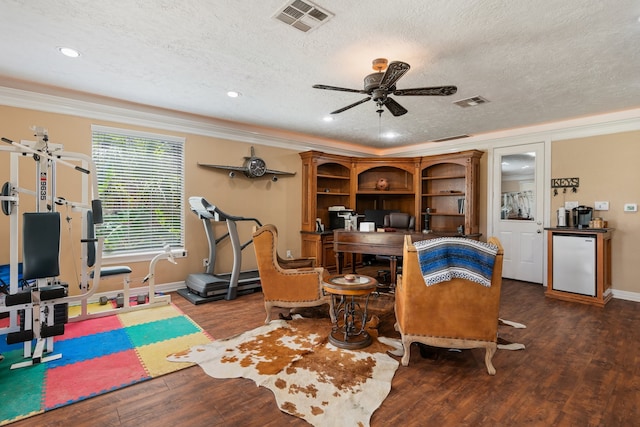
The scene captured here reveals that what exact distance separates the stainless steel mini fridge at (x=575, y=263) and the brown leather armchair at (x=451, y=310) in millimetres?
2801

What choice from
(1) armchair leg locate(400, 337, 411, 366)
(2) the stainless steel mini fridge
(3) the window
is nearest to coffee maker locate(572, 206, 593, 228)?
(2) the stainless steel mini fridge

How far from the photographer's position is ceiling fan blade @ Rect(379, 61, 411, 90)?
8.16 feet

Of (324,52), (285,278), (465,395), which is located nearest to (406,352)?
(465,395)

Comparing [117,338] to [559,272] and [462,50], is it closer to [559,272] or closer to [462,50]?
[462,50]

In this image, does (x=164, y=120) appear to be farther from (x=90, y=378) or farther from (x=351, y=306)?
(x=351, y=306)

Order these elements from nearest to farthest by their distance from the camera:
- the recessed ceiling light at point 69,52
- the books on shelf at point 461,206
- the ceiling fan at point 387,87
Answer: the ceiling fan at point 387,87
the recessed ceiling light at point 69,52
the books on shelf at point 461,206

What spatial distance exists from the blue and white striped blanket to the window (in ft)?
12.6

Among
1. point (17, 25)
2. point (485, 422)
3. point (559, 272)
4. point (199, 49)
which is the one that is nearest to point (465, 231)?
point (559, 272)

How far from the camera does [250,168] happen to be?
537 cm

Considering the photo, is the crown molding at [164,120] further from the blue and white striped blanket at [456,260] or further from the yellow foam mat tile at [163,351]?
the blue and white striped blanket at [456,260]

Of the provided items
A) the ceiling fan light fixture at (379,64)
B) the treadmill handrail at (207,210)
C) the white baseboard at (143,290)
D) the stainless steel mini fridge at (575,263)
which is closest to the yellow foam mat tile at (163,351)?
the treadmill handrail at (207,210)

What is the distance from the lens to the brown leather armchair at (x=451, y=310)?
Answer: 238cm

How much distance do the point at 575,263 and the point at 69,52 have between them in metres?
6.31

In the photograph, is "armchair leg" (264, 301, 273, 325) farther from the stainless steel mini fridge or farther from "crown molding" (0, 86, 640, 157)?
the stainless steel mini fridge
